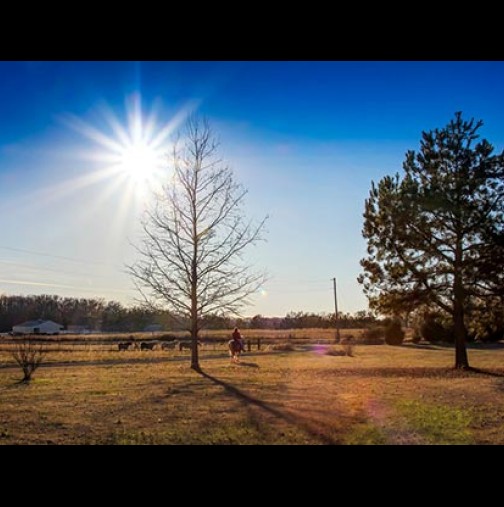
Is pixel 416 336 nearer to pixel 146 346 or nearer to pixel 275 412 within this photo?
pixel 146 346

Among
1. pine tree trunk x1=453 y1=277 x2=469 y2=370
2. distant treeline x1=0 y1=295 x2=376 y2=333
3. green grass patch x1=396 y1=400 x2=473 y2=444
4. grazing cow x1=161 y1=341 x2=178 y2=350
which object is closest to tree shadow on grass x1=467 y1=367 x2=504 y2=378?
pine tree trunk x1=453 y1=277 x2=469 y2=370

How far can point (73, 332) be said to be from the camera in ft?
61.2

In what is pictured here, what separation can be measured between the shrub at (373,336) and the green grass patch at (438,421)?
15.8 metres

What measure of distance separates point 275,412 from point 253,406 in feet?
1.95

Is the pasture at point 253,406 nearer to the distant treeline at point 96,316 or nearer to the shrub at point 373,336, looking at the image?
the distant treeline at point 96,316

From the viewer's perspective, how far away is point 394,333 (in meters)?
21.8

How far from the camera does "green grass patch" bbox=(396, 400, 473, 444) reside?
4625mm

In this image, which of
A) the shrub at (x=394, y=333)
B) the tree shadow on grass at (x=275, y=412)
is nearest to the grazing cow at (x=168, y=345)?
the shrub at (x=394, y=333)

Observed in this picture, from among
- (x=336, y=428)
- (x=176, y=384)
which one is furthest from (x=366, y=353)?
(x=336, y=428)

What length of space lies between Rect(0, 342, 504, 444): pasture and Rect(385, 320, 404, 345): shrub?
912cm

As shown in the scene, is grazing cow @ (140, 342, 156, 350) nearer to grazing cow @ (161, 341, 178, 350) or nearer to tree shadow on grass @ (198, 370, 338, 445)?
grazing cow @ (161, 341, 178, 350)
